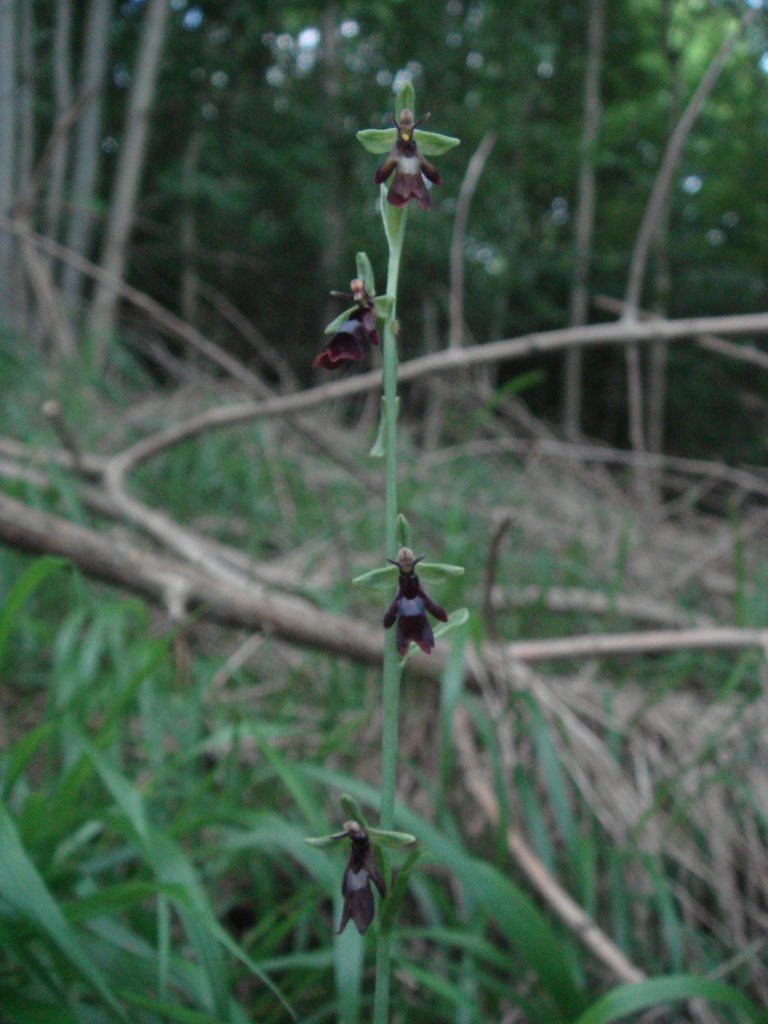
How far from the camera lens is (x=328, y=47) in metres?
12.6

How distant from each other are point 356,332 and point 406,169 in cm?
17

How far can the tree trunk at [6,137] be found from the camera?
5.71m

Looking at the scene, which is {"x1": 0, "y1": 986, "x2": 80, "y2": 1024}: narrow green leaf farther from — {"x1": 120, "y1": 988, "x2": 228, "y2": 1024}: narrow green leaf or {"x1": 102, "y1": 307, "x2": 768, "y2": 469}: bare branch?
{"x1": 102, "y1": 307, "x2": 768, "y2": 469}: bare branch

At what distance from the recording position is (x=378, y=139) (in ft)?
2.65

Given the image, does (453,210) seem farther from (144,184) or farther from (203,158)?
(144,184)

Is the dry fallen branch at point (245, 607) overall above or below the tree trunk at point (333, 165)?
below

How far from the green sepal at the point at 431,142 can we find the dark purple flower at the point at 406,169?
0.01m

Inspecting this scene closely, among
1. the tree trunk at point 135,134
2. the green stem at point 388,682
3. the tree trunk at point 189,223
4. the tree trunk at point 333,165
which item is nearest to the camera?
the green stem at point 388,682

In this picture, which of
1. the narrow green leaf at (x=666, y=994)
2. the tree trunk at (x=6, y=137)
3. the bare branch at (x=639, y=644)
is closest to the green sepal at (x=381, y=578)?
the narrow green leaf at (x=666, y=994)

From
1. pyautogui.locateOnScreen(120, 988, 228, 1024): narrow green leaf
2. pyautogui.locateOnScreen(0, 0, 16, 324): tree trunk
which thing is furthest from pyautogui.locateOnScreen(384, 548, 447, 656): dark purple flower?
pyautogui.locateOnScreen(0, 0, 16, 324): tree trunk

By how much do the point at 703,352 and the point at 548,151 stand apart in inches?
193

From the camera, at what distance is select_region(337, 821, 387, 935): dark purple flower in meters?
0.72

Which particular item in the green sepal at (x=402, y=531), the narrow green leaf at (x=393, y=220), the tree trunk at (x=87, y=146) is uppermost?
the tree trunk at (x=87, y=146)

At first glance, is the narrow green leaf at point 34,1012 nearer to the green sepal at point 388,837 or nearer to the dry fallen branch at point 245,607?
the green sepal at point 388,837
